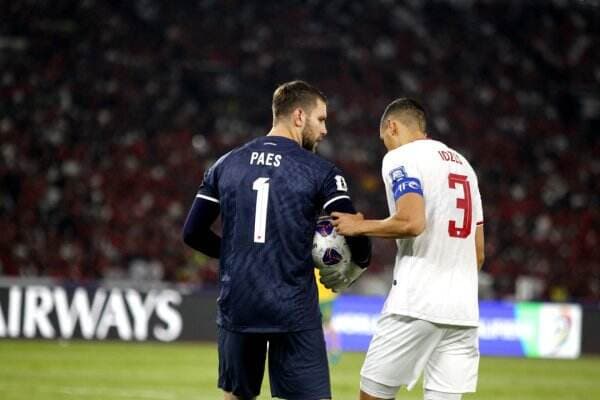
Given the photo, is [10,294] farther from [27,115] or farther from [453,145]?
[453,145]

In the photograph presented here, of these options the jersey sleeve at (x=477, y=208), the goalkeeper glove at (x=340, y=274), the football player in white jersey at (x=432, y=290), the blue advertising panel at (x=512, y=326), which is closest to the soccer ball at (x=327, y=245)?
the goalkeeper glove at (x=340, y=274)

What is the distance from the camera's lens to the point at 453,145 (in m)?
26.0

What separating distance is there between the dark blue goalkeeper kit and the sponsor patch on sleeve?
426mm

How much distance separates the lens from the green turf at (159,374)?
11992 mm

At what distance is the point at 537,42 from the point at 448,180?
2376 cm

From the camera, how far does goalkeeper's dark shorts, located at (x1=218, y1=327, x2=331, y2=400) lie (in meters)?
5.60

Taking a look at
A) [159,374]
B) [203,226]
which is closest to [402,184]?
[203,226]

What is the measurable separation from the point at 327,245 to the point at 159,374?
346 inches

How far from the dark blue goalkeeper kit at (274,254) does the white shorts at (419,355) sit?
58 cm

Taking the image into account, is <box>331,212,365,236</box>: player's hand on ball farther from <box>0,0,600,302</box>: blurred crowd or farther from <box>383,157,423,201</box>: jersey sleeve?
<box>0,0,600,302</box>: blurred crowd

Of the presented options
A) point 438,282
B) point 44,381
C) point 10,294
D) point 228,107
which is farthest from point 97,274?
point 438,282

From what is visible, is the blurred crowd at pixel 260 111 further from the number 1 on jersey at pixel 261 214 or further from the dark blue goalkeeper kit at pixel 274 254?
the number 1 on jersey at pixel 261 214

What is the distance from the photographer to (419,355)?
6.20 m

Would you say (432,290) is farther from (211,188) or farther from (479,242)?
(211,188)
